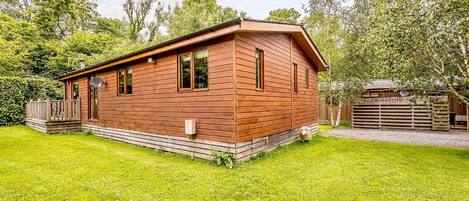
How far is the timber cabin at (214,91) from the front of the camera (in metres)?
5.83

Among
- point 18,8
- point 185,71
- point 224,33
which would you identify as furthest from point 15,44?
point 224,33

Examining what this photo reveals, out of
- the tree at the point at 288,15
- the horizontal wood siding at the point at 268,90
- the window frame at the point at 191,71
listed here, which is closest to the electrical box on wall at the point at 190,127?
the window frame at the point at 191,71

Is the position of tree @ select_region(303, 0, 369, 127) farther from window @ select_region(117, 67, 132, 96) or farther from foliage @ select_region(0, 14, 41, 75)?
foliage @ select_region(0, 14, 41, 75)

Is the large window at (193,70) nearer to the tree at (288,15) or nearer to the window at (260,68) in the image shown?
the window at (260,68)

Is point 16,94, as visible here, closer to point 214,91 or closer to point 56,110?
point 56,110

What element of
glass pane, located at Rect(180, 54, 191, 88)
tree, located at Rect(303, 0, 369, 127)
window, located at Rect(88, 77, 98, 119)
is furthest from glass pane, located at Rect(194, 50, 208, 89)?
tree, located at Rect(303, 0, 369, 127)

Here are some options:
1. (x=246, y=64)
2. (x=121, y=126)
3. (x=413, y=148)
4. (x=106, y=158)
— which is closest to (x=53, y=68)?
(x=121, y=126)

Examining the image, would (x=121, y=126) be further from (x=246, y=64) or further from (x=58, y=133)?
(x=246, y=64)

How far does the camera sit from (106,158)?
656 cm

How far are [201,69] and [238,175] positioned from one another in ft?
9.45

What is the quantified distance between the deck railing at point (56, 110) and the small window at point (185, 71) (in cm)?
781

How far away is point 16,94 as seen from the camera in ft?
44.3

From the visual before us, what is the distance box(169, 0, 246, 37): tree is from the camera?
21672 millimetres

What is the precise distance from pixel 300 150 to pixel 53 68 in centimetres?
2204
